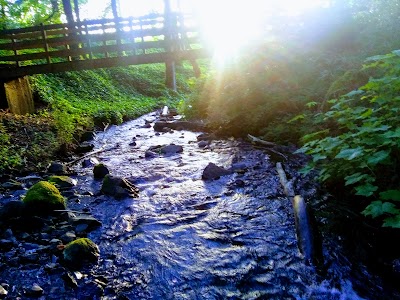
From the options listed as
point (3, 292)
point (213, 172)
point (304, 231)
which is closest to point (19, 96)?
point (213, 172)

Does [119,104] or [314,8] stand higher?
[314,8]

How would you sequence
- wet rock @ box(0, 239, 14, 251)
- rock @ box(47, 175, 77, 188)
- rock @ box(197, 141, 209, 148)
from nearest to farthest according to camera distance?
wet rock @ box(0, 239, 14, 251), rock @ box(47, 175, 77, 188), rock @ box(197, 141, 209, 148)

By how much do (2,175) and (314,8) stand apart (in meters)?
10.5

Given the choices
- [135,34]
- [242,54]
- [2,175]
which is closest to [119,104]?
[135,34]

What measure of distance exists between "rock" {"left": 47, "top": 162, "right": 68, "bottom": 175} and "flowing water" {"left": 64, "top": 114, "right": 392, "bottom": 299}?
59cm

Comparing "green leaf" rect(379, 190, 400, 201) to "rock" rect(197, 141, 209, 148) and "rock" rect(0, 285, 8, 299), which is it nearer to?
"rock" rect(0, 285, 8, 299)

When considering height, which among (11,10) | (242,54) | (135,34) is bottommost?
(242,54)

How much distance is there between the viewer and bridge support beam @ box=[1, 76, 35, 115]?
10.7 metres

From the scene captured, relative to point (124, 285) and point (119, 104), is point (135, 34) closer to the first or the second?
point (119, 104)

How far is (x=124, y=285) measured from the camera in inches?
136

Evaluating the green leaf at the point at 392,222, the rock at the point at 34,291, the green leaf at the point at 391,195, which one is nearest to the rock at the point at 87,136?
the rock at the point at 34,291

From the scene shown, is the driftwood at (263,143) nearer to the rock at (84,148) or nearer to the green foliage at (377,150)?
the green foliage at (377,150)

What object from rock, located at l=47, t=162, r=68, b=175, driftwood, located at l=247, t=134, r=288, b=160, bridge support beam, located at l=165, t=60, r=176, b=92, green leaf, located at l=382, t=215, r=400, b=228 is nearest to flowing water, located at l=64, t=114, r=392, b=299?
driftwood, located at l=247, t=134, r=288, b=160

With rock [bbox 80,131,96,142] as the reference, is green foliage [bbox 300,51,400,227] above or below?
above
